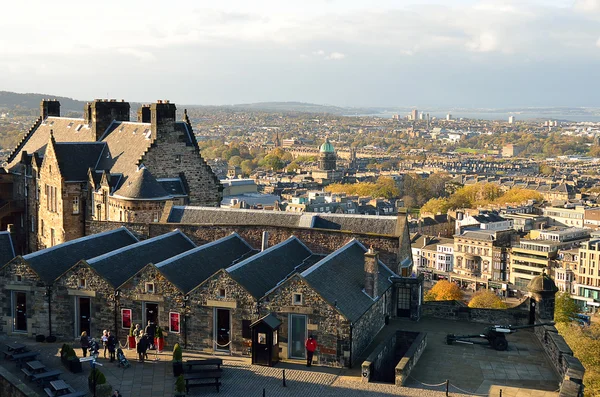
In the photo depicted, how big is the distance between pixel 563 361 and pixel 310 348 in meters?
9.07

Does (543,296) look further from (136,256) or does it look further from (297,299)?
(136,256)

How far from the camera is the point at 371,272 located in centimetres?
3409

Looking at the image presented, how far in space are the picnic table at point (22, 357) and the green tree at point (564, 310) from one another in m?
77.6

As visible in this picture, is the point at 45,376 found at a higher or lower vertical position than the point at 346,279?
lower

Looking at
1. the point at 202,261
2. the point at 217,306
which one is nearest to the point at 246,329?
the point at 217,306

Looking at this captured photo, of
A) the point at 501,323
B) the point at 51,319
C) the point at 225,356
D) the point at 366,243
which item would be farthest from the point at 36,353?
the point at 501,323

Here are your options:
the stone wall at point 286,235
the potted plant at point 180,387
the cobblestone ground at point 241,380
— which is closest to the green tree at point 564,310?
the stone wall at point 286,235

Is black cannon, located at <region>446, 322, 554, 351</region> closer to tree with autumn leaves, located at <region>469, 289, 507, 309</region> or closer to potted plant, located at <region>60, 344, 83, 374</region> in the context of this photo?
potted plant, located at <region>60, 344, 83, 374</region>

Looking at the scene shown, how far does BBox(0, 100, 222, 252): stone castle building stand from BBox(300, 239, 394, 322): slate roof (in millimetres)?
14714

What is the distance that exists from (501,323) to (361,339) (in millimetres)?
8989

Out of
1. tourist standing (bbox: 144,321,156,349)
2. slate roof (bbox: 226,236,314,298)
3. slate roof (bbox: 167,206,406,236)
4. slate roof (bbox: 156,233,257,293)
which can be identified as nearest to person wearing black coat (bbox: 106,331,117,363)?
tourist standing (bbox: 144,321,156,349)

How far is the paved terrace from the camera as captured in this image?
2819 centimetres

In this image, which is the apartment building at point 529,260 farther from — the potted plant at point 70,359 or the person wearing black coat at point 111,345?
the potted plant at point 70,359

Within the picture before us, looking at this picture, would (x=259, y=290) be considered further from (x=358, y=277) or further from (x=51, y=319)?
(x=51, y=319)
